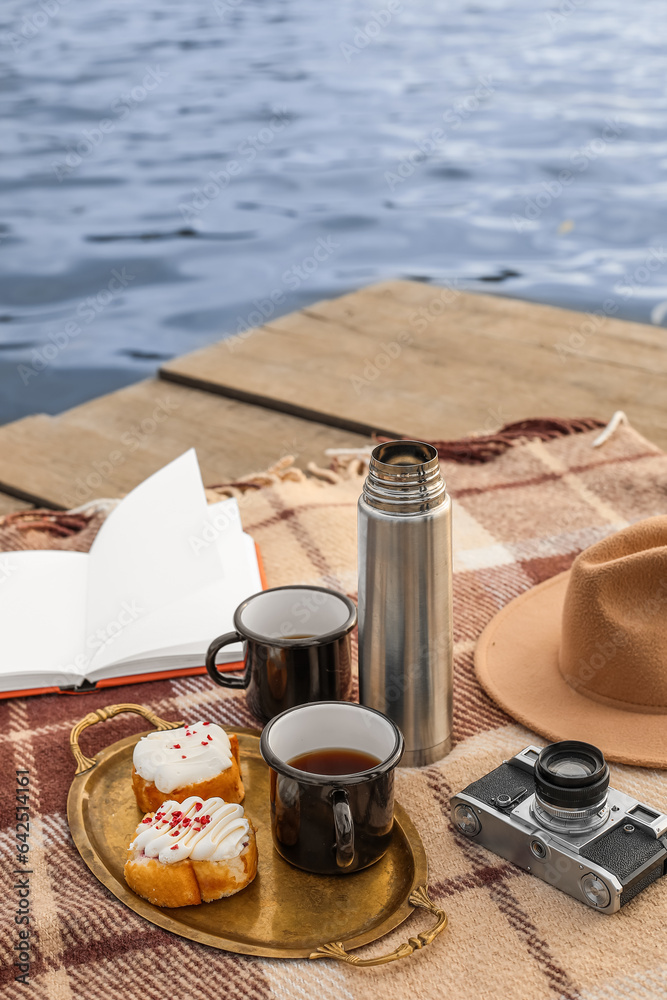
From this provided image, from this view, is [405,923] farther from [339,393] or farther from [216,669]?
[339,393]

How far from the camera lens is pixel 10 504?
1039 millimetres

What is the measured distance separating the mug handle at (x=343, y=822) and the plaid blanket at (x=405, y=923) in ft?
0.15

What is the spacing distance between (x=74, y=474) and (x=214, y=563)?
0.46 meters

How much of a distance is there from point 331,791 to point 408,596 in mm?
126

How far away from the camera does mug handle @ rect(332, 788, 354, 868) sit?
0.47m

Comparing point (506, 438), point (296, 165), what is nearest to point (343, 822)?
point (506, 438)

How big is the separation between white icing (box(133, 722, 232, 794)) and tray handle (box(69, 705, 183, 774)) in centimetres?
7

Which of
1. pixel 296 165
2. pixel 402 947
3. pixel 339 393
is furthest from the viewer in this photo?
pixel 296 165

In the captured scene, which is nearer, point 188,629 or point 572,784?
point 572,784

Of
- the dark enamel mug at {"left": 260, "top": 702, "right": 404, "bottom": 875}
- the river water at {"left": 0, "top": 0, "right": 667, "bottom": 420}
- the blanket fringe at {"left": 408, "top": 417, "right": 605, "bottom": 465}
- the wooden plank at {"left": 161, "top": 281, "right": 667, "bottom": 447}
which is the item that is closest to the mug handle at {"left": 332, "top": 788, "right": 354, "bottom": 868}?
the dark enamel mug at {"left": 260, "top": 702, "right": 404, "bottom": 875}

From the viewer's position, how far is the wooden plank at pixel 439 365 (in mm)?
1196

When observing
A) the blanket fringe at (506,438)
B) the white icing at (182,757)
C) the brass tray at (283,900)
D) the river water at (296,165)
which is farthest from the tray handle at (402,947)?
the river water at (296,165)

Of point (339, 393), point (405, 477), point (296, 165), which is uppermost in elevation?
point (405, 477)

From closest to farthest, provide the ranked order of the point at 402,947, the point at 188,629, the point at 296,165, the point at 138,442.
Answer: the point at 402,947 < the point at 188,629 < the point at 138,442 < the point at 296,165
